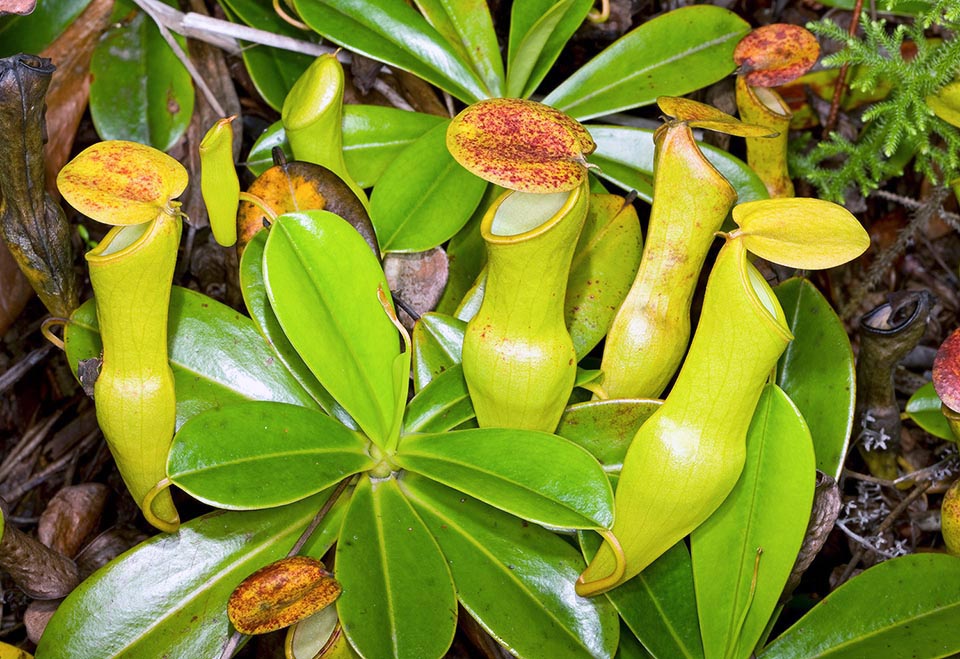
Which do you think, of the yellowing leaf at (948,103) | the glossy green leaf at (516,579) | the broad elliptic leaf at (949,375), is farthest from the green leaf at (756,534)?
the yellowing leaf at (948,103)

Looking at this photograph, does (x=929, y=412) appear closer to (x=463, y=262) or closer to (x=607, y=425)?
(x=607, y=425)

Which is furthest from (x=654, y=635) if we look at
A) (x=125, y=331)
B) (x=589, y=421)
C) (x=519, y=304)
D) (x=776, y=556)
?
(x=125, y=331)

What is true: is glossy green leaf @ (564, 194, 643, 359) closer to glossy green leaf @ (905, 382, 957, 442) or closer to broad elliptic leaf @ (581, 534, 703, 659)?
broad elliptic leaf @ (581, 534, 703, 659)

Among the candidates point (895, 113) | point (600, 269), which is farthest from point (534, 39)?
point (895, 113)

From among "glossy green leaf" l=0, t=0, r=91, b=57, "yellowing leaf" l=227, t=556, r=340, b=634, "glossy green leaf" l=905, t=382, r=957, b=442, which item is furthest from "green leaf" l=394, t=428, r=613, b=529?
"glossy green leaf" l=0, t=0, r=91, b=57

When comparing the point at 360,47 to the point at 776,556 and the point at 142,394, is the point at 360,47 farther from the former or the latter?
the point at 776,556

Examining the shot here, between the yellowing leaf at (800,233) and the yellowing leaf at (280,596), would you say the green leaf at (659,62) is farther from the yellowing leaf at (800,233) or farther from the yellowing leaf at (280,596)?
the yellowing leaf at (280,596)
